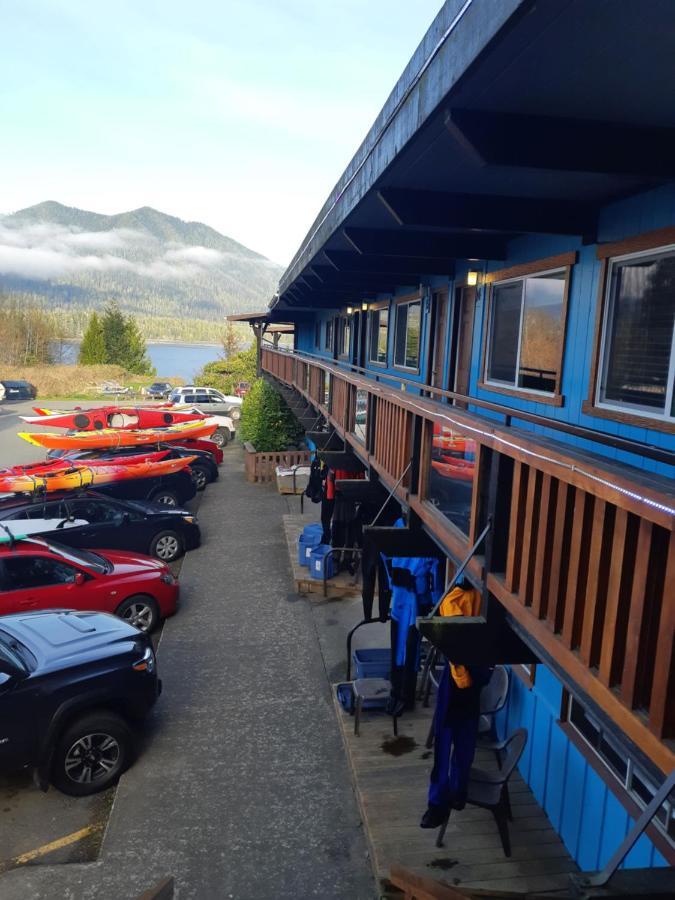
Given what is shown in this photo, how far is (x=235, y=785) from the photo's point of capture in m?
7.30

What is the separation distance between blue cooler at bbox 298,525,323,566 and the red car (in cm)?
278

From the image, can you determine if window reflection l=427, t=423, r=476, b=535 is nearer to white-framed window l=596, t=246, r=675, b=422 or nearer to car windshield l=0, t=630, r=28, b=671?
white-framed window l=596, t=246, r=675, b=422

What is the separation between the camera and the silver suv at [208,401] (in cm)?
3681

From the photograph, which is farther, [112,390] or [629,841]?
[112,390]

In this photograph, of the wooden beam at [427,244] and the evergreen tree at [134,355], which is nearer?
the wooden beam at [427,244]

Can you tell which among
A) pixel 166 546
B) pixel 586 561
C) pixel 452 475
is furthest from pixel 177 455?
pixel 586 561

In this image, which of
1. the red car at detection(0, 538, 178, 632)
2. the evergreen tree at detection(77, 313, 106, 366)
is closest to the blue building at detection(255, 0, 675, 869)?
the red car at detection(0, 538, 178, 632)

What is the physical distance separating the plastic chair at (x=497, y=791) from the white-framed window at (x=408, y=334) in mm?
6916

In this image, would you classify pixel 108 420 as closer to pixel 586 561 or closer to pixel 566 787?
pixel 566 787

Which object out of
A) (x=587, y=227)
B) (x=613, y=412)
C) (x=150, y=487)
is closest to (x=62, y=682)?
(x=613, y=412)

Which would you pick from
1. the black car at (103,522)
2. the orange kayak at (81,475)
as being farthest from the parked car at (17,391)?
the black car at (103,522)

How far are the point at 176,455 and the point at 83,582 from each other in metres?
11.1

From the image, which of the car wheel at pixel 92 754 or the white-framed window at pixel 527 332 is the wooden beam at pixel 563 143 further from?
the car wheel at pixel 92 754

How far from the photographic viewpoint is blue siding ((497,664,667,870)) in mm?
5101
